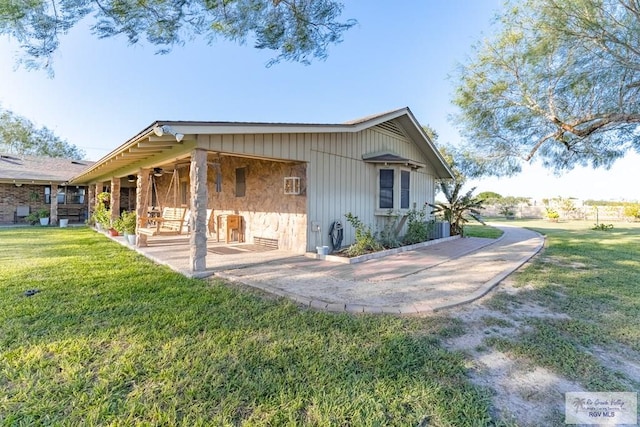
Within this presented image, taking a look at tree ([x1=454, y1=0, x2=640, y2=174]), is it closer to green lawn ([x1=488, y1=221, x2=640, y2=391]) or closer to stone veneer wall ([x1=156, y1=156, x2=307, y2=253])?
green lawn ([x1=488, y1=221, x2=640, y2=391])

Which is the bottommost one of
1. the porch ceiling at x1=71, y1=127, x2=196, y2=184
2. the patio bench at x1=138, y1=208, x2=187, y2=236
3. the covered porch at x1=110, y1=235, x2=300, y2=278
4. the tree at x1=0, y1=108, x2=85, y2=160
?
the covered porch at x1=110, y1=235, x2=300, y2=278

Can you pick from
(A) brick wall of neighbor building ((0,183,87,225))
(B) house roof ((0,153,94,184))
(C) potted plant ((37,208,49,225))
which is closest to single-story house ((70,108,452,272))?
(B) house roof ((0,153,94,184))

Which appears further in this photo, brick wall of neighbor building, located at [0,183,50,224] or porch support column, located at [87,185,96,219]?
porch support column, located at [87,185,96,219]

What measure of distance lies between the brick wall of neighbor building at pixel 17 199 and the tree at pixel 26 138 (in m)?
21.1

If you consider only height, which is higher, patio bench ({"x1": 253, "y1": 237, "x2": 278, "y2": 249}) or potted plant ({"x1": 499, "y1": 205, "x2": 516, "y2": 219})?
potted plant ({"x1": 499, "y1": 205, "x2": 516, "y2": 219})

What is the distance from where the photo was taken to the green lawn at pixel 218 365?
1.97 metres

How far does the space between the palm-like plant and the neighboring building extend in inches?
756

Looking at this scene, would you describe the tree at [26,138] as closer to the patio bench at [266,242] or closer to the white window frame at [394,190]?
the patio bench at [266,242]

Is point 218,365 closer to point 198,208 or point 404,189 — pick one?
point 198,208

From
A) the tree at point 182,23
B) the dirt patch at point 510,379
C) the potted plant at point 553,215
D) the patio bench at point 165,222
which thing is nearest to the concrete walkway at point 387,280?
the dirt patch at point 510,379

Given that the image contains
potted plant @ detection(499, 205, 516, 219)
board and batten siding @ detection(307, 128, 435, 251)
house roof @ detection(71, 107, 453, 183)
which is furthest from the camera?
potted plant @ detection(499, 205, 516, 219)

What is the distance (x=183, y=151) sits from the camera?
5906mm

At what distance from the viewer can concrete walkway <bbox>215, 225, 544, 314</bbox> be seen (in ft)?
13.1

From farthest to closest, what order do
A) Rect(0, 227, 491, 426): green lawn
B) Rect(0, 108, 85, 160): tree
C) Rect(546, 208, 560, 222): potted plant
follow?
Rect(0, 108, 85, 160): tree → Rect(546, 208, 560, 222): potted plant → Rect(0, 227, 491, 426): green lawn
